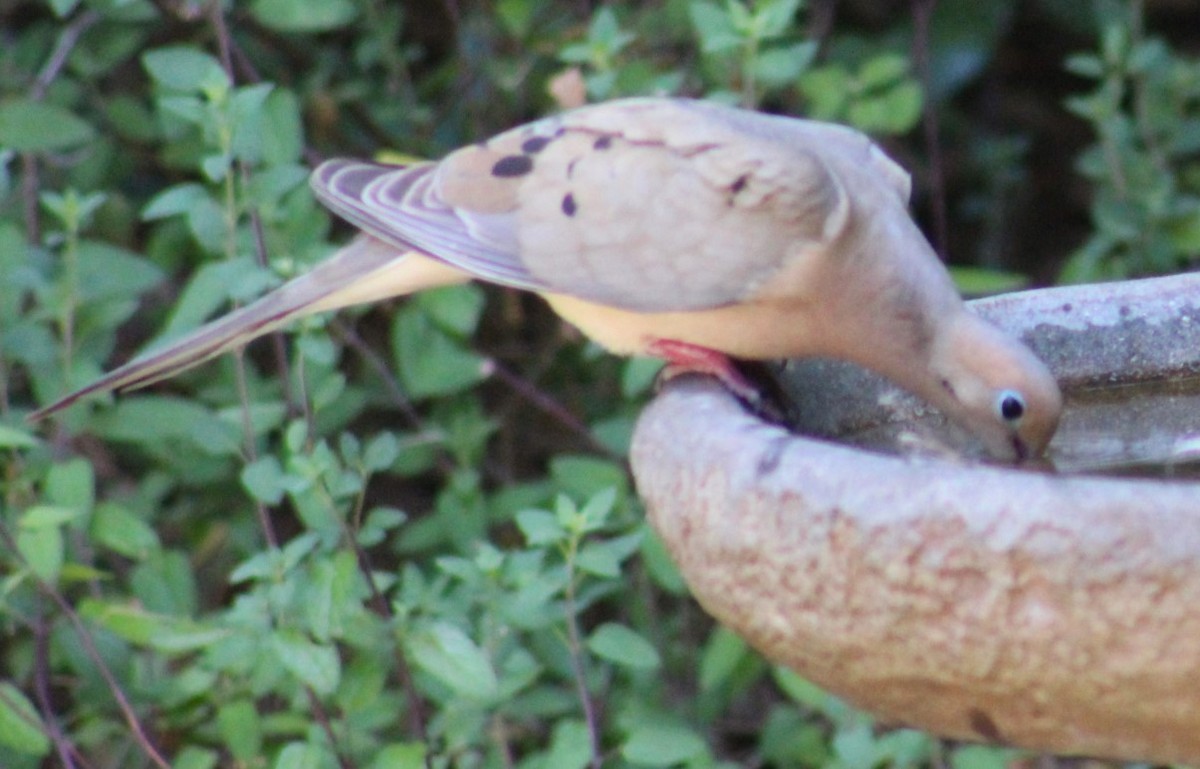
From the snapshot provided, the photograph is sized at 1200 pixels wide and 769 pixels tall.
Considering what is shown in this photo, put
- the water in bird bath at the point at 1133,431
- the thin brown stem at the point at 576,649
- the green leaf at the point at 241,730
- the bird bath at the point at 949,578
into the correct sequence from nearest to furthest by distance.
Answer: the bird bath at the point at 949,578 < the water in bird bath at the point at 1133,431 < the thin brown stem at the point at 576,649 < the green leaf at the point at 241,730

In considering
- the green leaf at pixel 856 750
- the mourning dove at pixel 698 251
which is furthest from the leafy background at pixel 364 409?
the mourning dove at pixel 698 251

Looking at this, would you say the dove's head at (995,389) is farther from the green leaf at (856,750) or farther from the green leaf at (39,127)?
the green leaf at (39,127)

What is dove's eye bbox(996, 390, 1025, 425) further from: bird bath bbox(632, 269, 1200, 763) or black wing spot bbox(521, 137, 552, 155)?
black wing spot bbox(521, 137, 552, 155)

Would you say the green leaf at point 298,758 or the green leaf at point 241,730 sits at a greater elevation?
the green leaf at point 298,758

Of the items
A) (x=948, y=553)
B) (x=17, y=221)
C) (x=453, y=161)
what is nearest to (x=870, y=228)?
(x=453, y=161)

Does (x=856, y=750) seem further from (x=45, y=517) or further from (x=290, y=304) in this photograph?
(x=45, y=517)

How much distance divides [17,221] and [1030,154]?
3.22 metres

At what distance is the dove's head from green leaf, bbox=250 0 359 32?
159cm

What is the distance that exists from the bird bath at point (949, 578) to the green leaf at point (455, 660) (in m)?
0.64

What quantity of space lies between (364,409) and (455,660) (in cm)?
169

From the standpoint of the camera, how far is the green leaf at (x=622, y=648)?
8.45 ft

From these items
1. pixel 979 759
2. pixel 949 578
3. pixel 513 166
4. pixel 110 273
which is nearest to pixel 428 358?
pixel 110 273

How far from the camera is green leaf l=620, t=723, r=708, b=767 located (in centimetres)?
259

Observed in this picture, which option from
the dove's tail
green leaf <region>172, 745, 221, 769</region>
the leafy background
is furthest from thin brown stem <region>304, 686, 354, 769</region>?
the dove's tail
